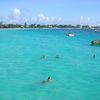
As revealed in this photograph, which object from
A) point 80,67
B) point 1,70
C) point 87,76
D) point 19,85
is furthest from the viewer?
point 80,67

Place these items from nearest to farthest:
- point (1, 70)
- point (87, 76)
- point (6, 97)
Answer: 1. point (6, 97)
2. point (87, 76)
3. point (1, 70)

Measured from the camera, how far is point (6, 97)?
21.0 m

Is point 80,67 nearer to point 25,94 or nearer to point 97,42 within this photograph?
point 25,94

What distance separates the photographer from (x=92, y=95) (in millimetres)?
22078

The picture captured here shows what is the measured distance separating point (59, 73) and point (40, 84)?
603 cm

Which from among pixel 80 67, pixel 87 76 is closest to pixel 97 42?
pixel 80 67

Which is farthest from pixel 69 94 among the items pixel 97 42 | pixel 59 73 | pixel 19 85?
pixel 97 42

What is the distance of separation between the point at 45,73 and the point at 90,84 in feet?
24.4

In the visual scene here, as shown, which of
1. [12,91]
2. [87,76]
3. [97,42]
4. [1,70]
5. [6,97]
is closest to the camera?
[6,97]

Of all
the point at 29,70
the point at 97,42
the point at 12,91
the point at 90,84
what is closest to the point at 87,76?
the point at 90,84

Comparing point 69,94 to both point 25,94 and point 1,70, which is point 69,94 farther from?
point 1,70

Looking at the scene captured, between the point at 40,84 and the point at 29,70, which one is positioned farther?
the point at 29,70

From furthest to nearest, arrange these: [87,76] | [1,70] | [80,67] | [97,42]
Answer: [97,42], [80,67], [1,70], [87,76]

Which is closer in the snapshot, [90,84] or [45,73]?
[90,84]
